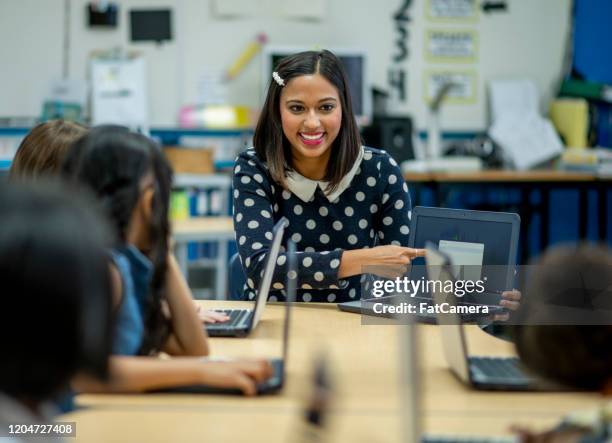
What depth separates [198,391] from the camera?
137cm

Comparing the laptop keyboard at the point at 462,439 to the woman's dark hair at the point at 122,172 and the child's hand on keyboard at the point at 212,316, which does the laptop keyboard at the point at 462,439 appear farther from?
the child's hand on keyboard at the point at 212,316

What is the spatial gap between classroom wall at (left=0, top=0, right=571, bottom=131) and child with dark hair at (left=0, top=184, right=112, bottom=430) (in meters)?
4.94

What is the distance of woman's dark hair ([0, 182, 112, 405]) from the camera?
2.63 ft

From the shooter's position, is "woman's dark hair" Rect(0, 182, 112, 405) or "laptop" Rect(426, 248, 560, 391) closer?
"woman's dark hair" Rect(0, 182, 112, 405)

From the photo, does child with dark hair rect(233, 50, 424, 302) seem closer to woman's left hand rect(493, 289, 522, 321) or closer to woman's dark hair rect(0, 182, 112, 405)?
woman's left hand rect(493, 289, 522, 321)

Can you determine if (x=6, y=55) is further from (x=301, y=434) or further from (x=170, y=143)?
(x=301, y=434)

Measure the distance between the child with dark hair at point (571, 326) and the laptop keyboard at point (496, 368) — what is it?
258 mm

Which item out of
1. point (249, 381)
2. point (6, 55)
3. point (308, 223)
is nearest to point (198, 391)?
point (249, 381)

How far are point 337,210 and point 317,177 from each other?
0.10 m

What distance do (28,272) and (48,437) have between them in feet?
0.80

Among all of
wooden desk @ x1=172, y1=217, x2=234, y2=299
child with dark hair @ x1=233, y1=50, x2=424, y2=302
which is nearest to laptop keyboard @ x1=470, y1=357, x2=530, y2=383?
child with dark hair @ x1=233, y1=50, x2=424, y2=302

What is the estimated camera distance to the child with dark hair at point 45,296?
0.80 meters

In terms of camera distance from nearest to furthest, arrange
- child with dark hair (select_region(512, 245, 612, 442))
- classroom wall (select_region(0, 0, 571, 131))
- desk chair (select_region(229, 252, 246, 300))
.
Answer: child with dark hair (select_region(512, 245, 612, 442)), desk chair (select_region(229, 252, 246, 300)), classroom wall (select_region(0, 0, 571, 131))

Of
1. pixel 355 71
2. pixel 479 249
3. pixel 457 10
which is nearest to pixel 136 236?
pixel 479 249
